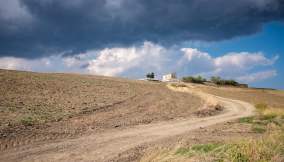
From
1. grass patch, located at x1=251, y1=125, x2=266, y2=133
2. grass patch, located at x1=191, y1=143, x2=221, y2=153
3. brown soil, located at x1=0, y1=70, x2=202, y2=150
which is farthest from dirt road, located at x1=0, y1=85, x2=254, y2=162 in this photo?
grass patch, located at x1=251, y1=125, x2=266, y2=133

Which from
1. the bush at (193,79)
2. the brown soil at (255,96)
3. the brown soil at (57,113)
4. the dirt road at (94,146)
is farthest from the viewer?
the bush at (193,79)

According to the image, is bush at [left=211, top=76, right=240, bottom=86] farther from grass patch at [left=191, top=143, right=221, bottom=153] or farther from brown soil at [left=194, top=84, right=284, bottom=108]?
grass patch at [left=191, top=143, right=221, bottom=153]

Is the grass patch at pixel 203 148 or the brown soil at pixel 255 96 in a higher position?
the grass patch at pixel 203 148

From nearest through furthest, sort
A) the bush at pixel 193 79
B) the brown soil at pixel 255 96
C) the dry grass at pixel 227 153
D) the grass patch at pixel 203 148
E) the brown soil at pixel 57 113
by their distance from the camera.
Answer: the dry grass at pixel 227 153, the grass patch at pixel 203 148, the brown soil at pixel 57 113, the brown soil at pixel 255 96, the bush at pixel 193 79

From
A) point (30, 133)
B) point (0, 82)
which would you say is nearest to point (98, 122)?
point (30, 133)

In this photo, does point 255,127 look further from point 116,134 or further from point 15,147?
point 15,147

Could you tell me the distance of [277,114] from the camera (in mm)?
39844

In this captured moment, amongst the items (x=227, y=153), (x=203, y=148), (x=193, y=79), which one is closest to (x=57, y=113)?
(x=203, y=148)

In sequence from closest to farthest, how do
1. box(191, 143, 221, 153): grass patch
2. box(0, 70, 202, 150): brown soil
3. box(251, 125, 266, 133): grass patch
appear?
box(191, 143, 221, 153): grass patch < box(0, 70, 202, 150): brown soil < box(251, 125, 266, 133): grass patch

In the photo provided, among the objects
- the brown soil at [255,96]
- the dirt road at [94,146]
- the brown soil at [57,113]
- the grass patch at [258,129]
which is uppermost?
the brown soil at [57,113]

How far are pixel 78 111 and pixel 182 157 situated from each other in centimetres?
1906

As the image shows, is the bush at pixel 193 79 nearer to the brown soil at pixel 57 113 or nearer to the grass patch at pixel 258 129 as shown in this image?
the brown soil at pixel 57 113

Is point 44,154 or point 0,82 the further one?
point 0,82

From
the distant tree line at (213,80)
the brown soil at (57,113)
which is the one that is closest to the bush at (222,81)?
the distant tree line at (213,80)
